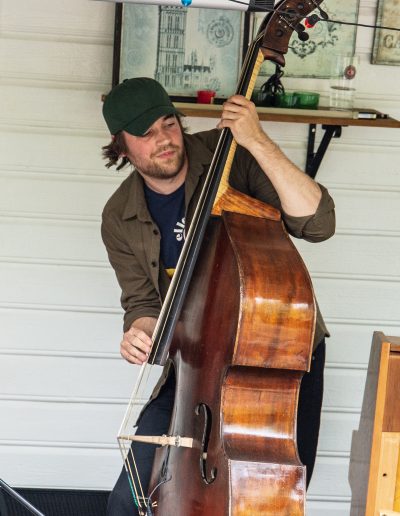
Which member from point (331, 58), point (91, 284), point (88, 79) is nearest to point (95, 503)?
point (91, 284)

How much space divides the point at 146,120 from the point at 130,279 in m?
0.50

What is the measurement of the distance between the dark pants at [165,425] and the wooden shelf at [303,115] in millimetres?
793

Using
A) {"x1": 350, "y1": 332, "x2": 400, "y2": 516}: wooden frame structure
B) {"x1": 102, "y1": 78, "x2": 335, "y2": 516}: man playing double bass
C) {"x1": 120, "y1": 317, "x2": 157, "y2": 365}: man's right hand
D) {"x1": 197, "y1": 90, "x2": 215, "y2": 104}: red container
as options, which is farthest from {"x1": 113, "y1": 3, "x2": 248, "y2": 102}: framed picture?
{"x1": 350, "y1": 332, "x2": 400, "y2": 516}: wooden frame structure

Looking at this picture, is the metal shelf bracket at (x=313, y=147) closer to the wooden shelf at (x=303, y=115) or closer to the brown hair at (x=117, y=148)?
the wooden shelf at (x=303, y=115)

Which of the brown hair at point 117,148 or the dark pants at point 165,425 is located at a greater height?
the brown hair at point 117,148

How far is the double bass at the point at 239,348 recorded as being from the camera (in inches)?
81.8

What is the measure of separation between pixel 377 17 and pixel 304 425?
4.78 feet

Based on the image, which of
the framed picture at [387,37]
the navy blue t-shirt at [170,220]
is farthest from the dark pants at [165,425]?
the framed picture at [387,37]

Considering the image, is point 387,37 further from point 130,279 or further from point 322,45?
point 130,279

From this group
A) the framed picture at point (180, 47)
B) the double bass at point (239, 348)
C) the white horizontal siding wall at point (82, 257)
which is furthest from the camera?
the white horizontal siding wall at point (82, 257)

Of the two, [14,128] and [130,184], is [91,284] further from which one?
[130,184]

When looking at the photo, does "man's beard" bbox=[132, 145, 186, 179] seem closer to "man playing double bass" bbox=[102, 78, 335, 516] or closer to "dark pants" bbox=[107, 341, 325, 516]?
"man playing double bass" bbox=[102, 78, 335, 516]

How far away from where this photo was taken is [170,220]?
2721 millimetres

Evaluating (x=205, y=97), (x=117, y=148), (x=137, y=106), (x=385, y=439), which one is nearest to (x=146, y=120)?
(x=137, y=106)
